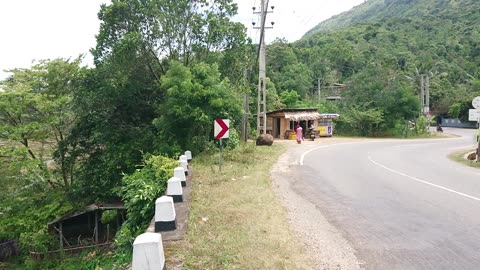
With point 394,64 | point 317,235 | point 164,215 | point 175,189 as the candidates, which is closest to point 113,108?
point 175,189

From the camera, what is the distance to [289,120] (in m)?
33.3

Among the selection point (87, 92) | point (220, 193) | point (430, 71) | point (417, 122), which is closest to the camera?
point (220, 193)

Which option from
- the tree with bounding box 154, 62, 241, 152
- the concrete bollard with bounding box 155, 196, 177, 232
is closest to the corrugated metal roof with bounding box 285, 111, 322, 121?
the tree with bounding box 154, 62, 241, 152

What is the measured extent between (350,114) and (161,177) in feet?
103

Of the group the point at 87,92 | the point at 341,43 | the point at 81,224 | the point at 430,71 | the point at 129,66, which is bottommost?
the point at 81,224

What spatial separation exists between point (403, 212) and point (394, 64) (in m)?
47.0

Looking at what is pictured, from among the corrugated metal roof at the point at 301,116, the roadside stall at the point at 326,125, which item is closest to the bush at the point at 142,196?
the corrugated metal roof at the point at 301,116

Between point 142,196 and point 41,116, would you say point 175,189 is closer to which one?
point 142,196

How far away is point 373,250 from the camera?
4.95 m

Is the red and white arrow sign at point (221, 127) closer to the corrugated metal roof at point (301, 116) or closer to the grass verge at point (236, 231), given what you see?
the grass verge at point (236, 231)

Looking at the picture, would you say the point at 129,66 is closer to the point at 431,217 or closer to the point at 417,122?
the point at 431,217

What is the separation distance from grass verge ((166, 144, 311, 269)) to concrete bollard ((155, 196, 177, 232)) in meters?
0.37

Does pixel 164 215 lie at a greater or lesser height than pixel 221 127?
lesser

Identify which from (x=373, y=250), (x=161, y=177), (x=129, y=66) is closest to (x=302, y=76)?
(x=129, y=66)
